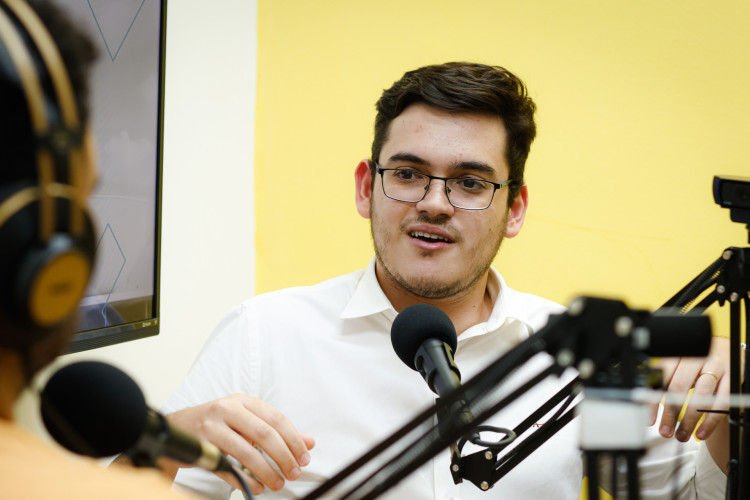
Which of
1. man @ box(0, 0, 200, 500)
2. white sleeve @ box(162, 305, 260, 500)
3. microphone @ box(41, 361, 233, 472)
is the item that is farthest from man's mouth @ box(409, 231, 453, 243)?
man @ box(0, 0, 200, 500)

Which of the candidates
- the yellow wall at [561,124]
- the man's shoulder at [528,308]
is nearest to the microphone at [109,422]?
the man's shoulder at [528,308]

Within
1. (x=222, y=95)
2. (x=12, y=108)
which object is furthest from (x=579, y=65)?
(x=12, y=108)

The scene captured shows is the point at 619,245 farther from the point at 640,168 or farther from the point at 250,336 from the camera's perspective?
the point at 250,336

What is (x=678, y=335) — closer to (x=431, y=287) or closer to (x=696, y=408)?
(x=696, y=408)

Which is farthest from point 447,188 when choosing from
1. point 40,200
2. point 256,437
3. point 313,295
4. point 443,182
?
point 40,200

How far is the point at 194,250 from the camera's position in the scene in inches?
67.8

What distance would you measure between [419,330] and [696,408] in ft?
1.63

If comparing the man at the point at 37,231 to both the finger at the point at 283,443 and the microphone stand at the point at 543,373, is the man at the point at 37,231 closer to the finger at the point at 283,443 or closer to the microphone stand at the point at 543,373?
the microphone stand at the point at 543,373

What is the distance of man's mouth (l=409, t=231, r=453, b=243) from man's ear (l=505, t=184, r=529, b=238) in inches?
8.8

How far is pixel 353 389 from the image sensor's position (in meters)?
1.26

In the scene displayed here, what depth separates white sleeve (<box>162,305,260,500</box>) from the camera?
3.93 ft

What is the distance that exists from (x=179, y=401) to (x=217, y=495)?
0.19 m

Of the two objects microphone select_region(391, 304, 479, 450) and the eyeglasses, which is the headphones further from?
the eyeglasses

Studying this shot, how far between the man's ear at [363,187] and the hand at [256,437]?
70cm
